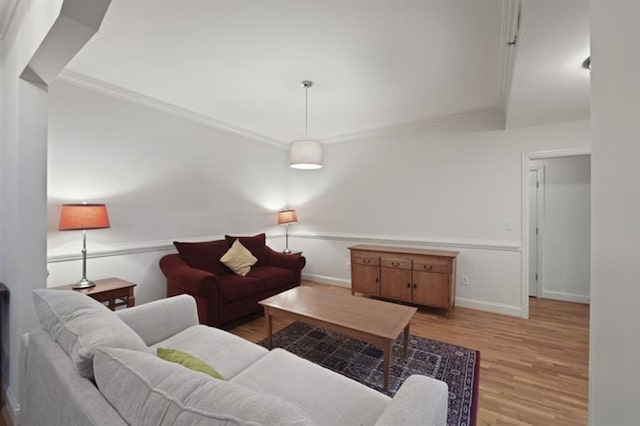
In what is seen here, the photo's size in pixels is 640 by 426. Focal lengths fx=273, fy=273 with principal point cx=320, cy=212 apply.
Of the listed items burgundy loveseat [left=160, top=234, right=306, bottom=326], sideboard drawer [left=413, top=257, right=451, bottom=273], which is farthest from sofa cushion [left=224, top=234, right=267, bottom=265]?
sideboard drawer [left=413, top=257, right=451, bottom=273]

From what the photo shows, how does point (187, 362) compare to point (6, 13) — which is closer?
point (187, 362)

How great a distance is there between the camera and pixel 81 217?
229 cm

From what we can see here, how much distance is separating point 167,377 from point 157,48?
243 cm

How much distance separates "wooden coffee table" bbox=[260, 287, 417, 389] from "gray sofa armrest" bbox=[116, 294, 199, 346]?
2.19ft

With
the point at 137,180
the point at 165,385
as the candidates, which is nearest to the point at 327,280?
the point at 137,180

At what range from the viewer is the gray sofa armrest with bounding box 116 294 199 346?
167cm

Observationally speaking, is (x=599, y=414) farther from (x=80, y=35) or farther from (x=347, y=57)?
(x=347, y=57)

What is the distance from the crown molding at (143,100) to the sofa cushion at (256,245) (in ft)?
5.22

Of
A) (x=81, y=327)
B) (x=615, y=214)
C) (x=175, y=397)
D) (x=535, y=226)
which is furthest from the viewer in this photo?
(x=535, y=226)

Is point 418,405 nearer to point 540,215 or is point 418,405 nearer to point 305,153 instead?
point 305,153

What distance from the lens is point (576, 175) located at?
12.2 ft

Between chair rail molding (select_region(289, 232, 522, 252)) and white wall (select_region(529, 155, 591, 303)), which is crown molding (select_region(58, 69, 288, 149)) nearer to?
chair rail molding (select_region(289, 232, 522, 252))

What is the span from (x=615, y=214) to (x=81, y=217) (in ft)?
10.1

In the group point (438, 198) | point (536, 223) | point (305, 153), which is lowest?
point (536, 223)
